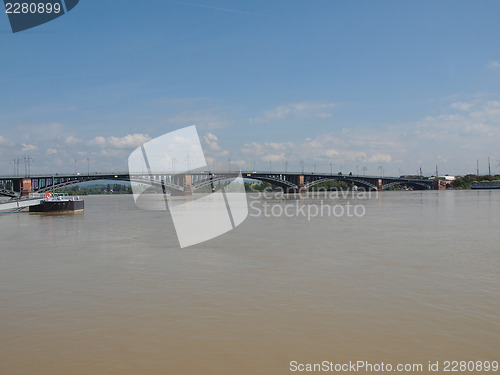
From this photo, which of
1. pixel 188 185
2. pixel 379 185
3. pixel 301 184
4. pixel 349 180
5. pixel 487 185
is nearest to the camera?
pixel 188 185

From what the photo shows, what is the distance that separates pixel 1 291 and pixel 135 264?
4227mm

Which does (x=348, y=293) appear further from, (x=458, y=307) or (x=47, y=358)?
(x=47, y=358)

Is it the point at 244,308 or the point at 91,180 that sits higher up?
the point at 91,180

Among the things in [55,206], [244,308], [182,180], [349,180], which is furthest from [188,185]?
[244,308]

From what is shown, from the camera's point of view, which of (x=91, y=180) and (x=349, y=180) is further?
(x=349, y=180)

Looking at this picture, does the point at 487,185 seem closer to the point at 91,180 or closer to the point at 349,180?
the point at 349,180

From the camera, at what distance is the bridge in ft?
257

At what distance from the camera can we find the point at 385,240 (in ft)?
61.6

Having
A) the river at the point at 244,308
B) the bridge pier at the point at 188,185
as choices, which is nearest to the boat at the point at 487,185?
the bridge pier at the point at 188,185

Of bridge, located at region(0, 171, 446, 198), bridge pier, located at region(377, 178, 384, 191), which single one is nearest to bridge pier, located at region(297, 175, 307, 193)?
bridge, located at region(0, 171, 446, 198)

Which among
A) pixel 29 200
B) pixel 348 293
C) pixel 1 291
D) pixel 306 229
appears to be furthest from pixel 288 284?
pixel 29 200

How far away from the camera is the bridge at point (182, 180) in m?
78.2

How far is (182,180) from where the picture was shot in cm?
10675

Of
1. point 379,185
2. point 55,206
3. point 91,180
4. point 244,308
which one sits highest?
point 91,180
